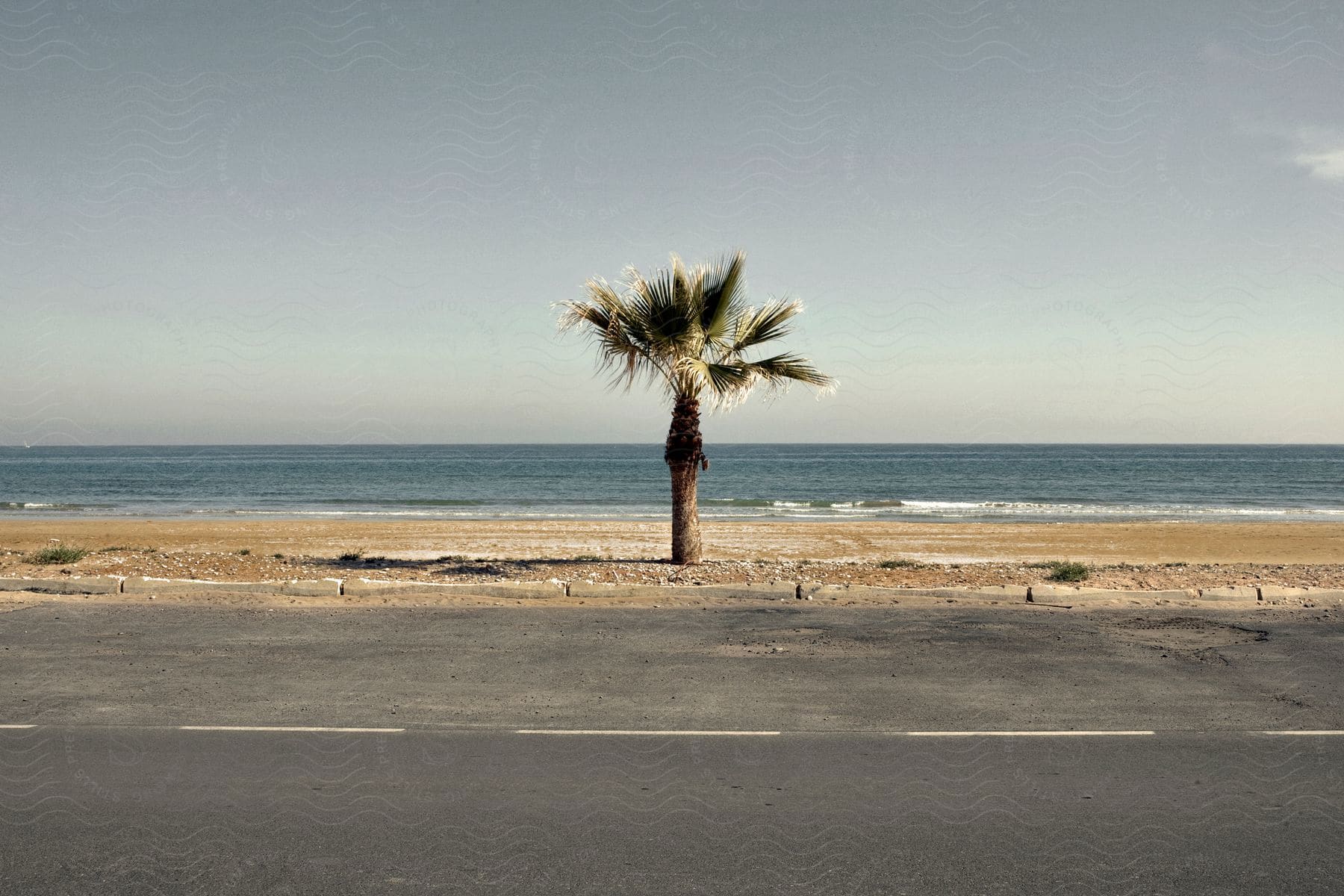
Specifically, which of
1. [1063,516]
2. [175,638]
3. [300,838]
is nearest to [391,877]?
[300,838]

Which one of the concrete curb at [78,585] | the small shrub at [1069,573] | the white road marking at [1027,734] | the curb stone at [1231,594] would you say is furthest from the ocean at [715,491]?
the white road marking at [1027,734]

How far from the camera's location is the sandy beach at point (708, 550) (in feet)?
48.6

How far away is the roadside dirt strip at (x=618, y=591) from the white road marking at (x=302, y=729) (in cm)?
545

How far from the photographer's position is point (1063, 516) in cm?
3831

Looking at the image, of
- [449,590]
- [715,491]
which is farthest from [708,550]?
[715,491]

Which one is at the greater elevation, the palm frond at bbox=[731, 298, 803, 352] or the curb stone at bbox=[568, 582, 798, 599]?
the palm frond at bbox=[731, 298, 803, 352]

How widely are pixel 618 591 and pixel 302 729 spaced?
6268 millimetres

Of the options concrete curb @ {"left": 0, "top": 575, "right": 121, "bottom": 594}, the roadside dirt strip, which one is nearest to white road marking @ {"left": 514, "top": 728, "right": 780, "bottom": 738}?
the roadside dirt strip

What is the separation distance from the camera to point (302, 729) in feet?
21.6

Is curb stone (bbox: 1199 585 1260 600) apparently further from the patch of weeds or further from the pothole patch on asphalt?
the patch of weeds

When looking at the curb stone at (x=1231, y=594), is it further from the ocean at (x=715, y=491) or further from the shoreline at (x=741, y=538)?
the ocean at (x=715, y=491)

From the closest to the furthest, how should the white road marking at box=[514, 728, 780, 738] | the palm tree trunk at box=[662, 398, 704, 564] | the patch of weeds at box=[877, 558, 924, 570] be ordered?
the white road marking at box=[514, 728, 780, 738]
the palm tree trunk at box=[662, 398, 704, 564]
the patch of weeds at box=[877, 558, 924, 570]

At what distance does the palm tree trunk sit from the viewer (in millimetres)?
15672

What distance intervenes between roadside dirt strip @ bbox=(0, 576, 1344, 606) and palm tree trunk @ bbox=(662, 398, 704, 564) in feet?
10.7
